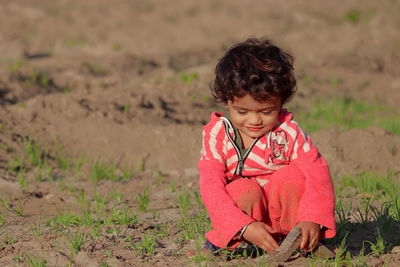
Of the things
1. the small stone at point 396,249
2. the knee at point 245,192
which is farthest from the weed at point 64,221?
the small stone at point 396,249

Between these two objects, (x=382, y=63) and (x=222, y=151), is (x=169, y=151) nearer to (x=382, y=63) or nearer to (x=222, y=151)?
(x=222, y=151)

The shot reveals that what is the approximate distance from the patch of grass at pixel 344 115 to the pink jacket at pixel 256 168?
9.78 feet

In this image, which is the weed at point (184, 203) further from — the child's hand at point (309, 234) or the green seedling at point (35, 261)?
the child's hand at point (309, 234)

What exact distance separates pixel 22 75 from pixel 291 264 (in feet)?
17.8

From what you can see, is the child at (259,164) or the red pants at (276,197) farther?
the red pants at (276,197)

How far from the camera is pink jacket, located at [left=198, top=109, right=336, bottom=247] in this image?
3.16m

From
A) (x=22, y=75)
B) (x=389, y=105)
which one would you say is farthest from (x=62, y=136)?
(x=389, y=105)

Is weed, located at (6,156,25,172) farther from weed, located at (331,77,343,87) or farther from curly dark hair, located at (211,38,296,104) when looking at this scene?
weed, located at (331,77,343,87)

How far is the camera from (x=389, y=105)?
800 cm

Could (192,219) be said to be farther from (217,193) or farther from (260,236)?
(260,236)

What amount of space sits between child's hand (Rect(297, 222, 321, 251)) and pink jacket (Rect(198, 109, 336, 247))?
0.10 ft

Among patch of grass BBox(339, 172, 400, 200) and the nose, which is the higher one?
the nose

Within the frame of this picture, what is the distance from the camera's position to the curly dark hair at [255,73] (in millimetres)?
3104

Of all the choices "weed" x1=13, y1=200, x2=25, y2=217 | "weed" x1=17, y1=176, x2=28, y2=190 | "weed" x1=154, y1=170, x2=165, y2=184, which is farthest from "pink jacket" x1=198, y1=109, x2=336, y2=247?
"weed" x1=17, y1=176, x2=28, y2=190
